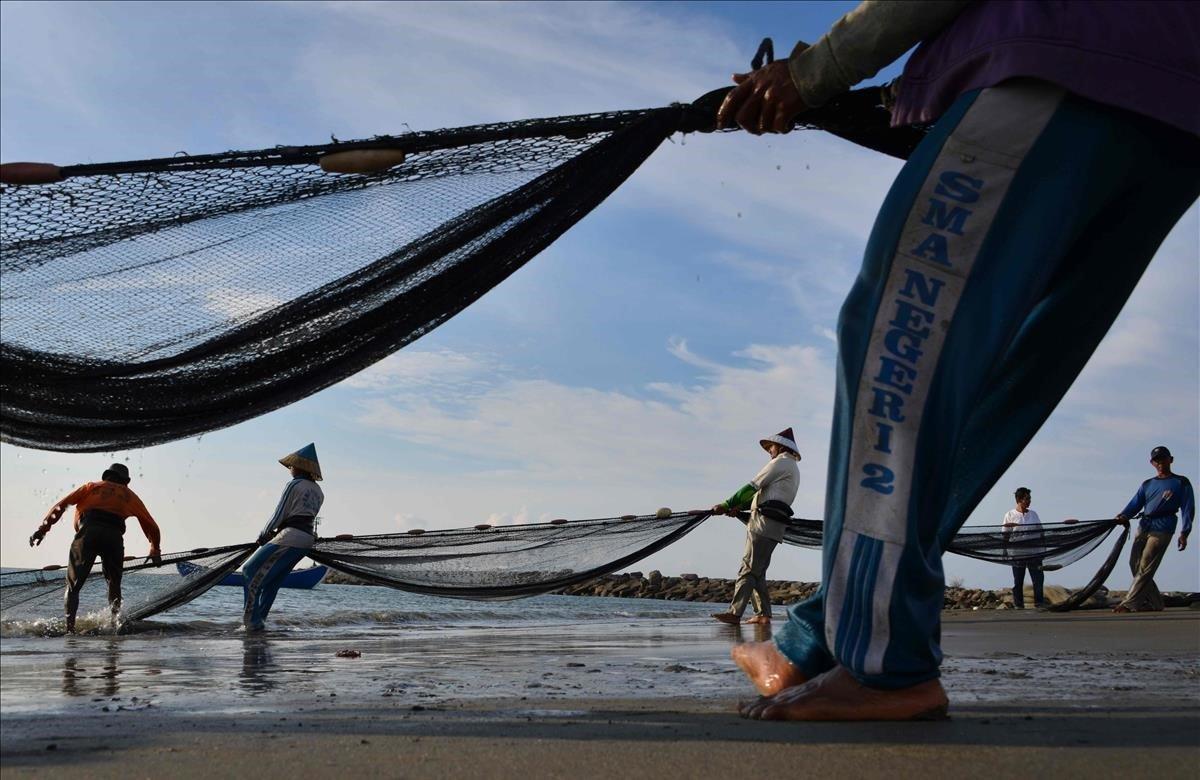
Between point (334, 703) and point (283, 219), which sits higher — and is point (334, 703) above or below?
below

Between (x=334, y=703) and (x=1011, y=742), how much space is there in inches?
75.5

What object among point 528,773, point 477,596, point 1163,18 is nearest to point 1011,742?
point 528,773

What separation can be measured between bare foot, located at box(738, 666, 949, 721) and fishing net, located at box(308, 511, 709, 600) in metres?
7.55

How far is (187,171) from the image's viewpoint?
3.80m

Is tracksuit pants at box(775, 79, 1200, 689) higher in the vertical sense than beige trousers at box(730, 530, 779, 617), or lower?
higher

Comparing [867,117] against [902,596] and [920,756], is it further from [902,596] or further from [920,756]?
[920,756]

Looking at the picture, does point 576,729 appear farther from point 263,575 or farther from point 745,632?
point 263,575

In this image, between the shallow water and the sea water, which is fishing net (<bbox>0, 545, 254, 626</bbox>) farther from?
the sea water

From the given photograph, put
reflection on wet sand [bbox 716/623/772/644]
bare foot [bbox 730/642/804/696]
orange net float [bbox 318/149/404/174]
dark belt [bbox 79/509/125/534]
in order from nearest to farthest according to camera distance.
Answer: bare foot [bbox 730/642/804/696], orange net float [bbox 318/149/404/174], reflection on wet sand [bbox 716/623/772/644], dark belt [bbox 79/509/125/534]

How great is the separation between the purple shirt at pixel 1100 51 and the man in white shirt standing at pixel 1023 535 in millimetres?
12850

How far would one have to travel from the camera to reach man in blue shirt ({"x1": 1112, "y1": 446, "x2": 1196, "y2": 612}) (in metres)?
13.6

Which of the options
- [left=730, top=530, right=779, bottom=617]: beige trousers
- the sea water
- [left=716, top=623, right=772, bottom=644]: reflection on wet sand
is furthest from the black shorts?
[left=730, top=530, right=779, bottom=617]: beige trousers

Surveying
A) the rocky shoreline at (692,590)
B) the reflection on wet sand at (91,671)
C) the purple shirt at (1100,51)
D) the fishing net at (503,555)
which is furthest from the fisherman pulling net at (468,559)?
the rocky shoreline at (692,590)

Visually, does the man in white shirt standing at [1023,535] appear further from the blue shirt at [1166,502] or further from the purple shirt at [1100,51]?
the purple shirt at [1100,51]
